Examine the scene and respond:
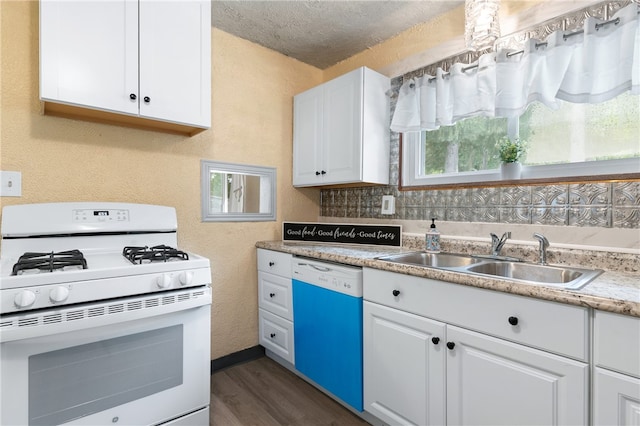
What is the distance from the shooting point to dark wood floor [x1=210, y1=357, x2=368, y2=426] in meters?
1.71

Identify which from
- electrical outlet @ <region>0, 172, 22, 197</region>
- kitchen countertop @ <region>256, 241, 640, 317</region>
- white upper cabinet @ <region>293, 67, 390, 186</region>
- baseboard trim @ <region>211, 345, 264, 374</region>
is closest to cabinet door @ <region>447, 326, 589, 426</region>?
kitchen countertop @ <region>256, 241, 640, 317</region>

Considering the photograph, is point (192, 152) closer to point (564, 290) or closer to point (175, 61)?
point (175, 61)

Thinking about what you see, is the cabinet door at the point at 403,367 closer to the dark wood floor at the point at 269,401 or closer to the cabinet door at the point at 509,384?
the cabinet door at the point at 509,384

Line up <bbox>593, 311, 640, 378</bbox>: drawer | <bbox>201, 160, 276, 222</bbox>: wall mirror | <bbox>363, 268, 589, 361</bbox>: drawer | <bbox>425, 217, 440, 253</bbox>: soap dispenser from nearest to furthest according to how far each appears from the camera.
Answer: <bbox>593, 311, 640, 378</bbox>: drawer → <bbox>363, 268, 589, 361</bbox>: drawer → <bbox>425, 217, 440, 253</bbox>: soap dispenser → <bbox>201, 160, 276, 222</bbox>: wall mirror

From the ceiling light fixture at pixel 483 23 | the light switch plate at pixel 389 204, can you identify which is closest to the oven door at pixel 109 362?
the light switch plate at pixel 389 204

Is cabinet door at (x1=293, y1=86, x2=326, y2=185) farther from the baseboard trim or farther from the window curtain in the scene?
the baseboard trim

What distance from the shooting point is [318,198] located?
2867mm

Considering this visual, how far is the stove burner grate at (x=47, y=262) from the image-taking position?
124 cm

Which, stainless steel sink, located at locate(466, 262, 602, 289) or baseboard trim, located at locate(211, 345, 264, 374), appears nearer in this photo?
stainless steel sink, located at locate(466, 262, 602, 289)

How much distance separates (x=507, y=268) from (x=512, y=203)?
1.19 feet

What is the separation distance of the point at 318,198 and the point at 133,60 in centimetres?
168

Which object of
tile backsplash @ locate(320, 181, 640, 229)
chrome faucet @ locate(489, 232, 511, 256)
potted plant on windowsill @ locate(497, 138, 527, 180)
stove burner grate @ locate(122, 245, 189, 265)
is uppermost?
potted plant on windowsill @ locate(497, 138, 527, 180)

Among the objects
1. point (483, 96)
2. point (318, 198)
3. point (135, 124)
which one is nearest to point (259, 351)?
point (318, 198)

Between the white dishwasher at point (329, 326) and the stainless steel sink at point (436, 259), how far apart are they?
0.31m
